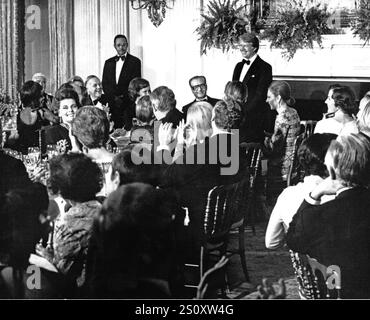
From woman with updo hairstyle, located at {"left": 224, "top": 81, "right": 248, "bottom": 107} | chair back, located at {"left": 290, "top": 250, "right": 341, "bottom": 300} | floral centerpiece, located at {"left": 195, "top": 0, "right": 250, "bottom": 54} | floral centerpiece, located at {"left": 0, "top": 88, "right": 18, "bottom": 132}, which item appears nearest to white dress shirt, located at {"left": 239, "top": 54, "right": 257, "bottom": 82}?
floral centerpiece, located at {"left": 195, "top": 0, "right": 250, "bottom": 54}

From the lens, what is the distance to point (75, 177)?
153 inches

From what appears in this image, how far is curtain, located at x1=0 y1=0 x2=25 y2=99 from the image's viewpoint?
9891 millimetres

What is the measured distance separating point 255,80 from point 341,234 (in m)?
4.21

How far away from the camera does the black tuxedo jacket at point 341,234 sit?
3619mm

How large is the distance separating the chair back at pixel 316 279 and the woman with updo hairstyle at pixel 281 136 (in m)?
2.72

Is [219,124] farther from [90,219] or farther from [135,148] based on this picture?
[90,219]

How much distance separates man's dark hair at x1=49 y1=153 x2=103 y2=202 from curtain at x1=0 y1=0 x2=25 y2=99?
6172 mm

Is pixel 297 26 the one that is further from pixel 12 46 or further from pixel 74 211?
pixel 74 211

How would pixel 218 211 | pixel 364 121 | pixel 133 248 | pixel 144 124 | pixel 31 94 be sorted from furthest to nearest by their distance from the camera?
pixel 31 94
pixel 144 124
pixel 364 121
pixel 218 211
pixel 133 248

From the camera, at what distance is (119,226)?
3244 mm

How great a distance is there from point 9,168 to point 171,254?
1.60 meters

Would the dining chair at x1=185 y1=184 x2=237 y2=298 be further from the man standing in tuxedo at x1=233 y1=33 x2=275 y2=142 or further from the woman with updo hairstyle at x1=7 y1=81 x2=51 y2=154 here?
the man standing in tuxedo at x1=233 y1=33 x2=275 y2=142

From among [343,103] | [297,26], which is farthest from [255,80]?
[343,103]

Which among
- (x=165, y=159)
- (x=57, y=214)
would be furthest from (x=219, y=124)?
(x=57, y=214)
